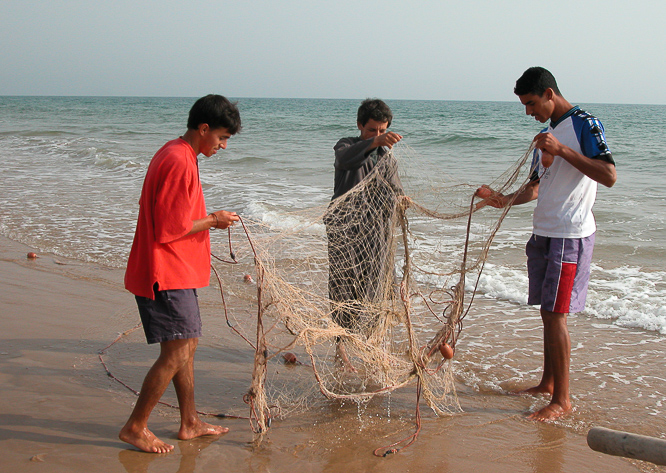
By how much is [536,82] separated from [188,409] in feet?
8.29

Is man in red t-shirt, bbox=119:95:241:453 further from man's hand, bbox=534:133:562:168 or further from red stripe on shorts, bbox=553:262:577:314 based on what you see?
red stripe on shorts, bbox=553:262:577:314

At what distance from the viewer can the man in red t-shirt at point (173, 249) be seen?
2367mm

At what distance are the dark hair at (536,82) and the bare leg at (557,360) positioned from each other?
48.9 inches

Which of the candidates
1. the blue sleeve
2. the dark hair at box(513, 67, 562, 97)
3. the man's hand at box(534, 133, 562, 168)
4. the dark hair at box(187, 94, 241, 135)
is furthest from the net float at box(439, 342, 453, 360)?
the dark hair at box(187, 94, 241, 135)

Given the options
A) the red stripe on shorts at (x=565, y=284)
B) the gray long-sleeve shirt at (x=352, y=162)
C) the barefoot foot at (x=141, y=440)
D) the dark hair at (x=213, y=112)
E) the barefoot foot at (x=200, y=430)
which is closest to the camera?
the dark hair at (x=213, y=112)

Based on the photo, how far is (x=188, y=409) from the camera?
276 centimetres

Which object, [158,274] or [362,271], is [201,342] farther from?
[158,274]

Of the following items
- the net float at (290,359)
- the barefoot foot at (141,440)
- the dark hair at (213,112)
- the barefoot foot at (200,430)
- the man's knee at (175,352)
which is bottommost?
the net float at (290,359)

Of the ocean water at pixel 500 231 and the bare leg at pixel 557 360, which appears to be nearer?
the bare leg at pixel 557 360

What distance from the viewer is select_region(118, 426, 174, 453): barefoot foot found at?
102 inches

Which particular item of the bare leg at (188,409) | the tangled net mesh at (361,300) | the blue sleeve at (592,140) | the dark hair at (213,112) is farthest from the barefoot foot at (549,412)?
the dark hair at (213,112)

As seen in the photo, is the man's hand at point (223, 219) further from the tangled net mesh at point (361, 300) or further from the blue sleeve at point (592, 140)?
the blue sleeve at point (592, 140)

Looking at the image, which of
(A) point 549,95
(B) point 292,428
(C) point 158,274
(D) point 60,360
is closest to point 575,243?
(A) point 549,95

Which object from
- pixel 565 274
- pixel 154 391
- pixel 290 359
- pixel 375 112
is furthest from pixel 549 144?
pixel 154 391
